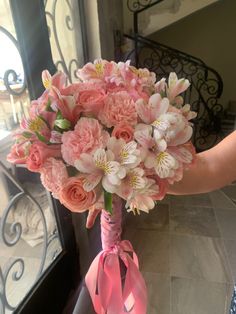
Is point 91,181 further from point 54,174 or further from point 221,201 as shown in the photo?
point 221,201

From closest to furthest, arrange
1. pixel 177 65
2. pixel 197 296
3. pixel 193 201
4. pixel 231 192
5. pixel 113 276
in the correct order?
pixel 113 276 → pixel 197 296 → pixel 193 201 → pixel 231 192 → pixel 177 65

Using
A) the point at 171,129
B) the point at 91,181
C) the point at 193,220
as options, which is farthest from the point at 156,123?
the point at 193,220

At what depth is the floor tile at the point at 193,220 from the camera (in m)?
1.82

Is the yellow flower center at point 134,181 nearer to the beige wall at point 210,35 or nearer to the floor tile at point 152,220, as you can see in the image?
the floor tile at point 152,220

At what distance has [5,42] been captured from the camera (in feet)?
2.64

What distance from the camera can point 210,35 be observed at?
11.6ft

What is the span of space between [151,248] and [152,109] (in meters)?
1.43

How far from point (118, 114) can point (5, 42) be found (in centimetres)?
56

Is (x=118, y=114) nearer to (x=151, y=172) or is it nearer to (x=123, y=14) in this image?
(x=151, y=172)

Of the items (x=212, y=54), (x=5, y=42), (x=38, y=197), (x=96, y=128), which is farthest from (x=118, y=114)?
(x=212, y=54)

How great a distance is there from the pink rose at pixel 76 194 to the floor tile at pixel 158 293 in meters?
1.14

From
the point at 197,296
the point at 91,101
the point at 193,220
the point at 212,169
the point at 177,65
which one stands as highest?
the point at 177,65

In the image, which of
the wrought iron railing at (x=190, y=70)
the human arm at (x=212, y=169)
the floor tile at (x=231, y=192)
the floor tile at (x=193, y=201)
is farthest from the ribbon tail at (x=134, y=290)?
the wrought iron railing at (x=190, y=70)

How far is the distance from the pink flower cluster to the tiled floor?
115 centimetres
